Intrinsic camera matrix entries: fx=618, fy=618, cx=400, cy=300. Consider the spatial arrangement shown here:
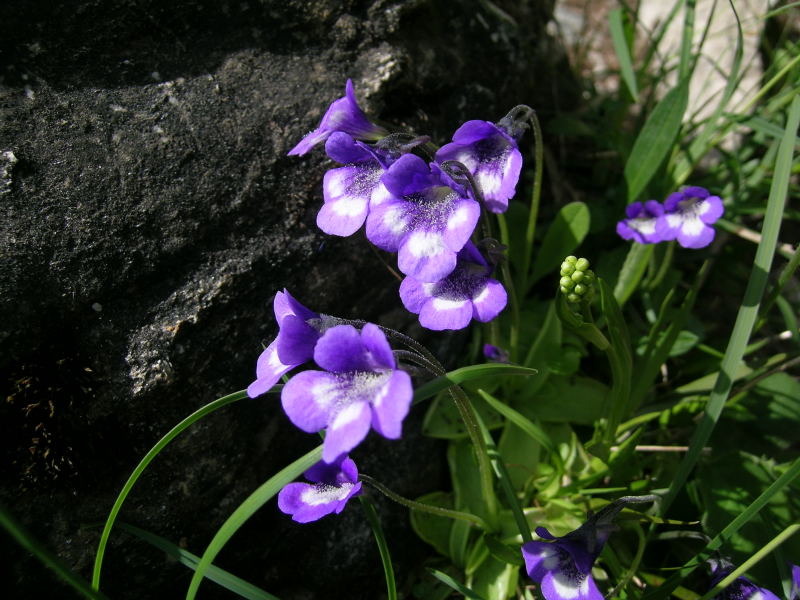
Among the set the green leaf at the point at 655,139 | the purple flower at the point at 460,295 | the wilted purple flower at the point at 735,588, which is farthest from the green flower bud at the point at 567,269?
the green leaf at the point at 655,139

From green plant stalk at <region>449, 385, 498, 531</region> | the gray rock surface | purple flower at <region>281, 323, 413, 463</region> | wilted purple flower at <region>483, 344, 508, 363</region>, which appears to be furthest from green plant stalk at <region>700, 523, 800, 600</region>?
purple flower at <region>281, 323, 413, 463</region>

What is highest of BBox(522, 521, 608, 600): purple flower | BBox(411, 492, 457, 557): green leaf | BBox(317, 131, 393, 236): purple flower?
BBox(317, 131, 393, 236): purple flower

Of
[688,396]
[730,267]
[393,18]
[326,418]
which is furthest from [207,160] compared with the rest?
[730,267]

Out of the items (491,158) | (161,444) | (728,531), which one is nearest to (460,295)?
(491,158)

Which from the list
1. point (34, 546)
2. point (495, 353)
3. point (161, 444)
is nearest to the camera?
point (34, 546)

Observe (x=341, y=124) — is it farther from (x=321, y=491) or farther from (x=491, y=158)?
(x=321, y=491)

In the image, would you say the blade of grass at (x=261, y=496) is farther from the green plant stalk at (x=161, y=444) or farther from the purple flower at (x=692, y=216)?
the purple flower at (x=692, y=216)

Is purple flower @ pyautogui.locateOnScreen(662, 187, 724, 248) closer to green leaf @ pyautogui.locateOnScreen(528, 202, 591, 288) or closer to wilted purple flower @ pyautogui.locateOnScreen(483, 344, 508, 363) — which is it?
green leaf @ pyautogui.locateOnScreen(528, 202, 591, 288)
